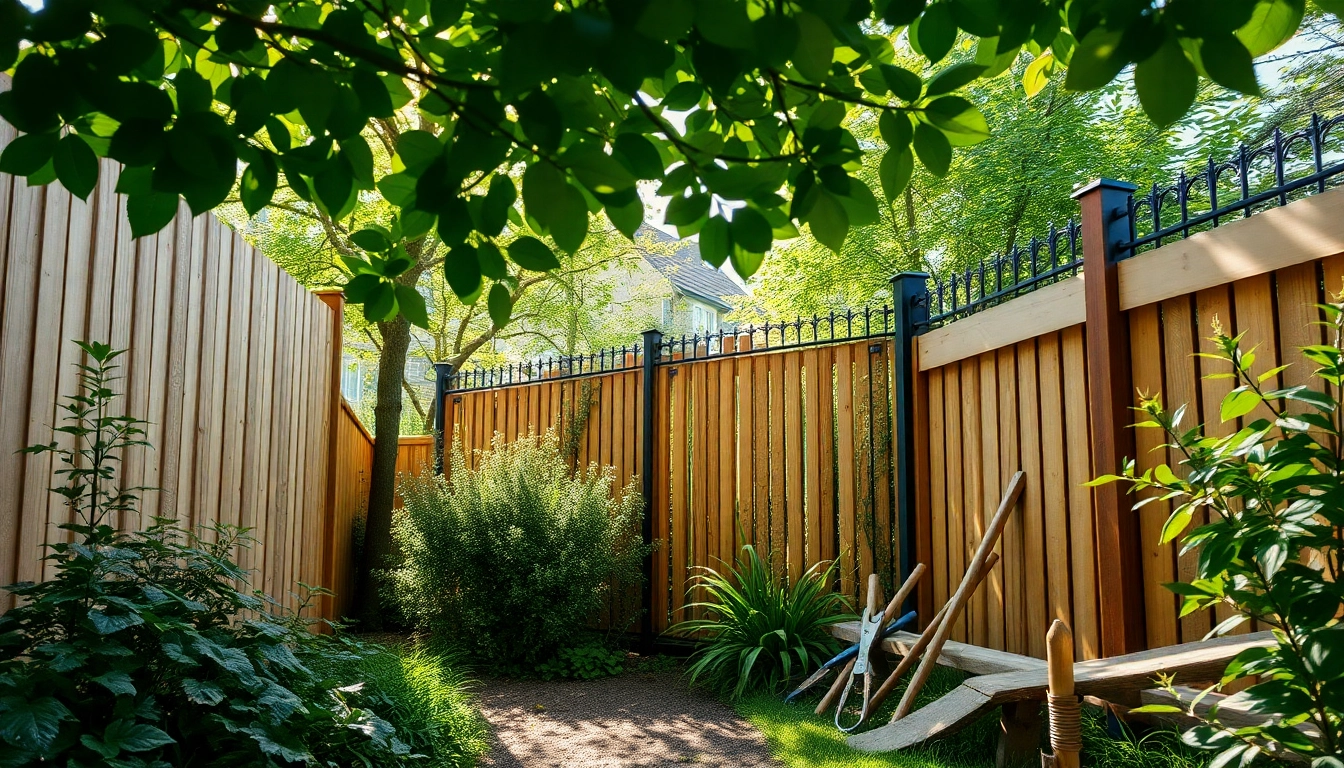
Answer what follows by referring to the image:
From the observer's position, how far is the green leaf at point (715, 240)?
42.6 inches

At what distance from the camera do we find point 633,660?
596cm

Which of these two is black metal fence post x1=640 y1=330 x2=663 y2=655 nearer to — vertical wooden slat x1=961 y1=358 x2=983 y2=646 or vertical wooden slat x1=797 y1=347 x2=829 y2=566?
vertical wooden slat x1=797 y1=347 x2=829 y2=566

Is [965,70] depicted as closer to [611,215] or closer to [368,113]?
[611,215]

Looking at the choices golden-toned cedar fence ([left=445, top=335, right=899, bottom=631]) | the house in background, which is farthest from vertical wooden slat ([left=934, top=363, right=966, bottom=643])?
the house in background

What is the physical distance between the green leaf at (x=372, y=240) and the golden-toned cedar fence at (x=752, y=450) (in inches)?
→ 167

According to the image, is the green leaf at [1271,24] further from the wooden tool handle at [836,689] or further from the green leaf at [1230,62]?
the wooden tool handle at [836,689]

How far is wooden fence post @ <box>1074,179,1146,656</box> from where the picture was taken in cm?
327

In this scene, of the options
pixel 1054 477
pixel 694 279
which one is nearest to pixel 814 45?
pixel 1054 477

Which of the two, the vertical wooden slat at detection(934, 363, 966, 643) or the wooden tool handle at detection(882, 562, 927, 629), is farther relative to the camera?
the vertical wooden slat at detection(934, 363, 966, 643)

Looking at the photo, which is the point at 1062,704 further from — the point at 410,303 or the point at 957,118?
the point at 410,303

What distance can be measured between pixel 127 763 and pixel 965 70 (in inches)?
81.5

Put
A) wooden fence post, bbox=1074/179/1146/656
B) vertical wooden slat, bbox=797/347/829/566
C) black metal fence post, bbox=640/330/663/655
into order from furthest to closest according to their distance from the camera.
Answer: black metal fence post, bbox=640/330/663/655, vertical wooden slat, bbox=797/347/829/566, wooden fence post, bbox=1074/179/1146/656

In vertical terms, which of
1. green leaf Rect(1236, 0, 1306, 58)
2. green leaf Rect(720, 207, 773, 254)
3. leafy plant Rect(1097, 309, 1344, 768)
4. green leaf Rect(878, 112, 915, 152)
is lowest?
leafy plant Rect(1097, 309, 1344, 768)

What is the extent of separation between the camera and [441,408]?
26.0 feet
